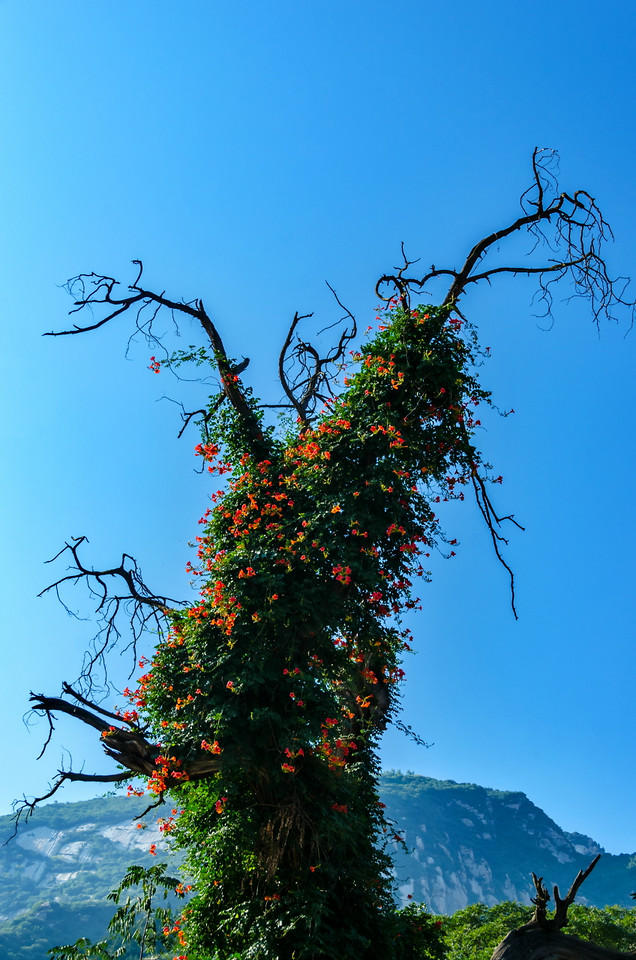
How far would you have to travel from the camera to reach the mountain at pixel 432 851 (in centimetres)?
13875

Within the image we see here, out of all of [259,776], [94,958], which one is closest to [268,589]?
[259,776]

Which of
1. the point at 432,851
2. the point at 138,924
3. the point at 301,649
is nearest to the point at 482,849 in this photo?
the point at 432,851

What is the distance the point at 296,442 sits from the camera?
9.85 m

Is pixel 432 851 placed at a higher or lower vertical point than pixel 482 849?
lower

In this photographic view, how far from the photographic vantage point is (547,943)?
19.2 feet

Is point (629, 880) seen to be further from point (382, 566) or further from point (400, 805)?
point (382, 566)

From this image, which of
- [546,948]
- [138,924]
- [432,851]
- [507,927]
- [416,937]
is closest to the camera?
[546,948]

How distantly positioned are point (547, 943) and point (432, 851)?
16234cm

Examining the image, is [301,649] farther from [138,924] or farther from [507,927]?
[507,927]

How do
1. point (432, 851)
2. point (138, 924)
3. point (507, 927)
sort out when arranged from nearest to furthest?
point (138, 924), point (507, 927), point (432, 851)

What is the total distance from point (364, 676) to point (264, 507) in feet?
9.53

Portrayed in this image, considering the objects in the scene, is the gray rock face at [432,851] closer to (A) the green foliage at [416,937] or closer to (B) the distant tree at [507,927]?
(B) the distant tree at [507,927]

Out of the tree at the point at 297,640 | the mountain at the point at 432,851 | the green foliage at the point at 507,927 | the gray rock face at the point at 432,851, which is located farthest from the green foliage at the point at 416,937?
the gray rock face at the point at 432,851

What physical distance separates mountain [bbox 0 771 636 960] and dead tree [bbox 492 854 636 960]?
441 ft
